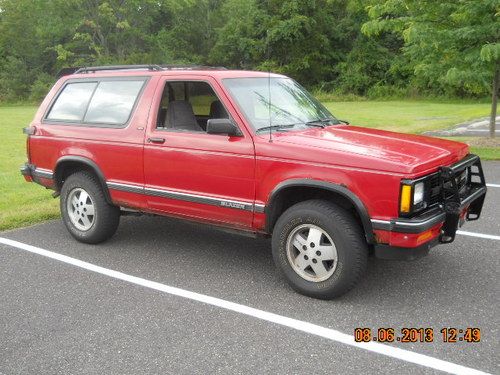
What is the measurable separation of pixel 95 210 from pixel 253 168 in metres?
2.12

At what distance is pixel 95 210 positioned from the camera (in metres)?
5.57

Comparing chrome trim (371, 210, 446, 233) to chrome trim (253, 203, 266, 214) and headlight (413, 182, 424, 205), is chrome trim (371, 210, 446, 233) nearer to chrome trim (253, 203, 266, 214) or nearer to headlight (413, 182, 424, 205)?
headlight (413, 182, 424, 205)

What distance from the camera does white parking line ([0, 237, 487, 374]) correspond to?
3215 mm

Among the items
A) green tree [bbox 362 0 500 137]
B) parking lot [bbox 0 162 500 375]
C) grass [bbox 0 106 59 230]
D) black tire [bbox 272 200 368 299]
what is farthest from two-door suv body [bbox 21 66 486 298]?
green tree [bbox 362 0 500 137]

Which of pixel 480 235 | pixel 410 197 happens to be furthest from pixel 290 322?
pixel 480 235

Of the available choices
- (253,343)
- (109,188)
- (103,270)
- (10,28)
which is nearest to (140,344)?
(253,343)

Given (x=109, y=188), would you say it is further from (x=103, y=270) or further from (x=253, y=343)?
(x=253, y=343)

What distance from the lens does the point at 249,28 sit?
44.1 m

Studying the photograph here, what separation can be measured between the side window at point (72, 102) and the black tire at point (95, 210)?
2.17 ft

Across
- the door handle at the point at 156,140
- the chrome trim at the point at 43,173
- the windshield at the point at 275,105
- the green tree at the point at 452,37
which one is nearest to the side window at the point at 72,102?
the chrome trim at the point at 43,173

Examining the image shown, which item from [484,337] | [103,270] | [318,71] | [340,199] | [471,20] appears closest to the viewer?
[484,337]

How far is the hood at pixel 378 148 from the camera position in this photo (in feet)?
12.5

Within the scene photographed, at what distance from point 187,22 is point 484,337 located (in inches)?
2059

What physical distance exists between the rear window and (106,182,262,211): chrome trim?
65 cm
